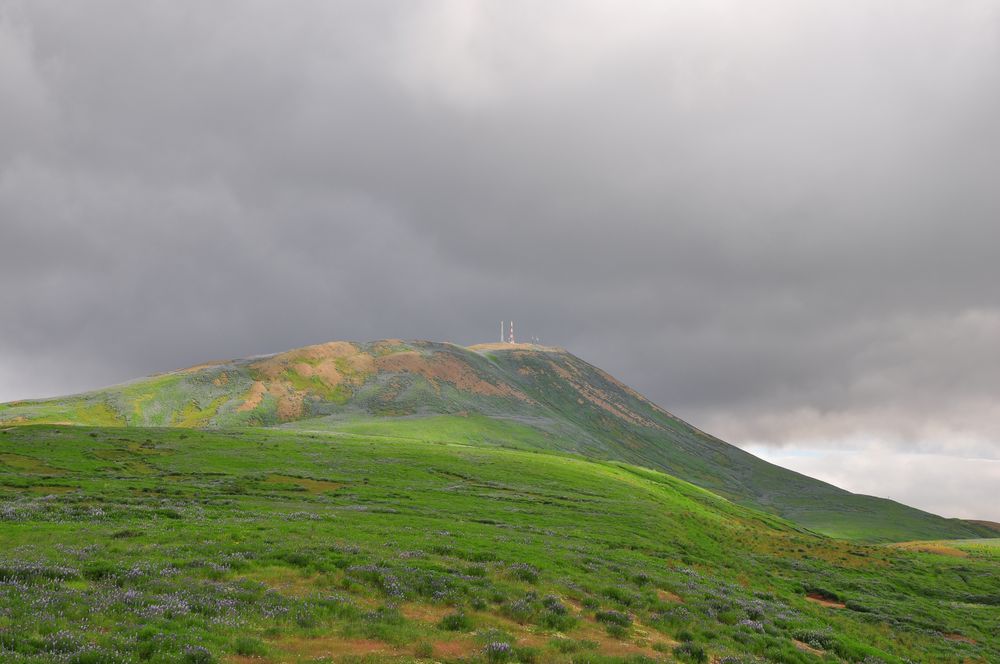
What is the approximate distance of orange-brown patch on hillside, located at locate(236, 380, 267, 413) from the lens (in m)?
163

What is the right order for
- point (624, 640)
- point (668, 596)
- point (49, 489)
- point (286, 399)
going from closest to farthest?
point (624, 640) < point (668, 596) < point (49, 489) < point (286, 399)

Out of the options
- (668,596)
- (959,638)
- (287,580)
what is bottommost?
(959,638)

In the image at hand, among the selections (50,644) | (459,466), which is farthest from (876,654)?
(459,466)

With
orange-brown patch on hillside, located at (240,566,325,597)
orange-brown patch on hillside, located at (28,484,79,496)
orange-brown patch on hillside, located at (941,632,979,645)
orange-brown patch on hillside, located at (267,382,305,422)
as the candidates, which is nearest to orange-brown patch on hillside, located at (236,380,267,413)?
orange-brown patch on hillside, located at (267,382,305,422)

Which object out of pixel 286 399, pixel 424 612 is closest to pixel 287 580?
pixel 424 612

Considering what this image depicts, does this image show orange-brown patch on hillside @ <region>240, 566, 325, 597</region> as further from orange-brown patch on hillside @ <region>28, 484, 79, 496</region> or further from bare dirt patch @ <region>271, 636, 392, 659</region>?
orange-brown patch on hillside @ <region>28, 484, 79, 496</region>

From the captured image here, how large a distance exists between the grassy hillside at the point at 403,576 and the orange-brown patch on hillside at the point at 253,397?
93050 millimetres

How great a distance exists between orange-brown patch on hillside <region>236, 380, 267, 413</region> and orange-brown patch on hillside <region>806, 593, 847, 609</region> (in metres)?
154

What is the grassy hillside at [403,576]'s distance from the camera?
16.6 metres

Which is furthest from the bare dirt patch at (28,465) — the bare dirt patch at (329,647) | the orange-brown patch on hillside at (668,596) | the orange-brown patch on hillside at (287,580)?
the orange-brown patch on hillside at (668,596)

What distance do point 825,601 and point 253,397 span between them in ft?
552

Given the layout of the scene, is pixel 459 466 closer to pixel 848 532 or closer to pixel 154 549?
pixel 154 549

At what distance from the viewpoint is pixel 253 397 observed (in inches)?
6850

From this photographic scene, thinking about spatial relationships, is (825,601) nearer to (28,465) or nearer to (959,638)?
(959,638)
